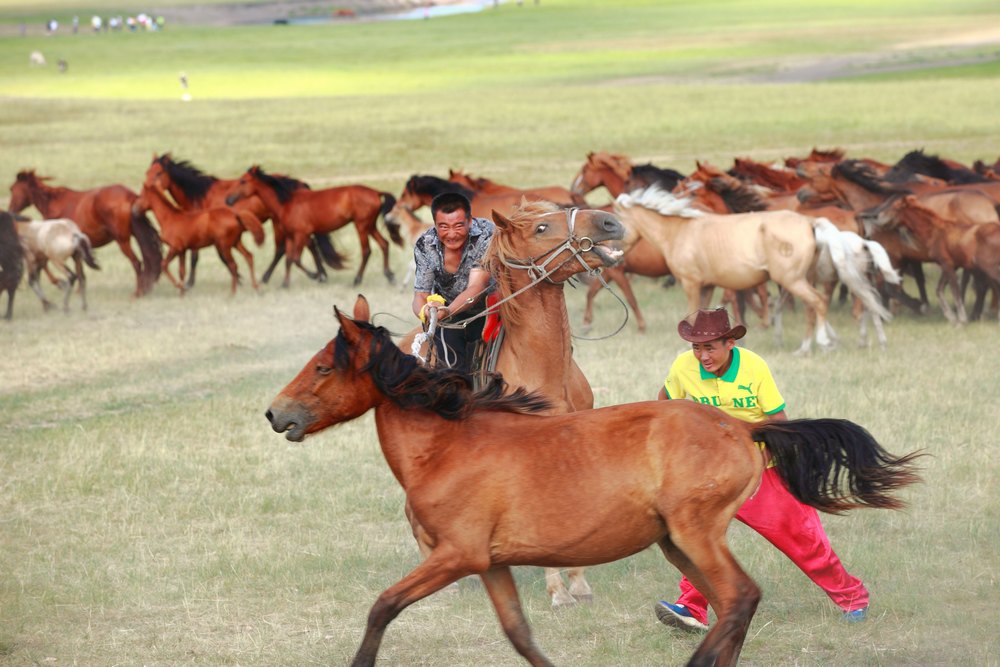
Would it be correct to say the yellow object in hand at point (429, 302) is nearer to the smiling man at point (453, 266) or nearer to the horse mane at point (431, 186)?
the smiling man at point (453, 266)

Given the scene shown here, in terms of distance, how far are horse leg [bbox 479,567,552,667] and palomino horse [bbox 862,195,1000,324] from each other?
9.83 metres

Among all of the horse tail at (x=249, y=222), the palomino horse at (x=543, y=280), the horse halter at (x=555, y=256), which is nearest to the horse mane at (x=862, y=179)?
the horse tail at (x=249, y=222)

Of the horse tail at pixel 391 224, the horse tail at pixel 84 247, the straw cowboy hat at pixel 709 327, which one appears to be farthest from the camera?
the horse tail at pixel 391 224

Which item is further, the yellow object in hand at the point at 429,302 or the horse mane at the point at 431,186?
the horse mane at the point at 431,186

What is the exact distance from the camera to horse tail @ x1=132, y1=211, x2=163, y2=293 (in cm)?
1783

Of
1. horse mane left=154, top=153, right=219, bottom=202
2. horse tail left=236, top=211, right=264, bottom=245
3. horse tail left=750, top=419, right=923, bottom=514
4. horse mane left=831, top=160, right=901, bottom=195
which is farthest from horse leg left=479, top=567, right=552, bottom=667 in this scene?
horse mane left=154, top=153, right=219, bottom=202

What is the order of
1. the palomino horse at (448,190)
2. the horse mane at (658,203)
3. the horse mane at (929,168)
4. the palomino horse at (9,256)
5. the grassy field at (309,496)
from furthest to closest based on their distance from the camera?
the horse mane at (929,168), the palomino horse at (448,190), the palomino horse at (9,256), the horse mane at (658,203), the grassy field at (309,496)

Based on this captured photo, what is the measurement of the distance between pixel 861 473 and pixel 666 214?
8331mm

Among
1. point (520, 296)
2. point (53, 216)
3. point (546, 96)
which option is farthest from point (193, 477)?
point (546, 96)

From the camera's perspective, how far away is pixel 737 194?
1527 centimetres

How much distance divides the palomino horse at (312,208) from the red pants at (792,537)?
12961 mm

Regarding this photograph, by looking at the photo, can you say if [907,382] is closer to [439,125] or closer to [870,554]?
[870,554]

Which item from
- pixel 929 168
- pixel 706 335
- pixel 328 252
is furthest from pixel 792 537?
pixel 929 168

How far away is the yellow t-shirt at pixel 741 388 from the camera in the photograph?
5.82 meters
